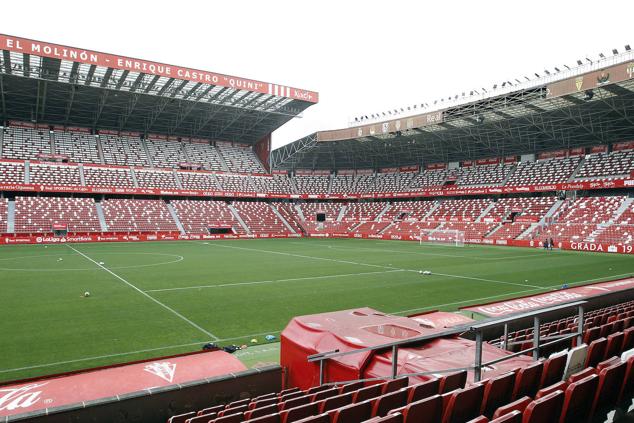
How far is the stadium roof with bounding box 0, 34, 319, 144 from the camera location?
135ft

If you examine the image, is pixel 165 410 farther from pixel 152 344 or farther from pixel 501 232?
pixel 501 232

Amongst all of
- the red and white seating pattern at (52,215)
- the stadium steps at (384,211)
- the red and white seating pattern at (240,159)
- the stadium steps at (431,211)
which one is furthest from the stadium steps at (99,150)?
the stadium steps at (431,211)

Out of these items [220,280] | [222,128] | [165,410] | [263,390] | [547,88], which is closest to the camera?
[165,410]

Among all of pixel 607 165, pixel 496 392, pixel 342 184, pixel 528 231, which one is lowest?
pixel 528 231

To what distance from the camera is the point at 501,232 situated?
47.9 meters

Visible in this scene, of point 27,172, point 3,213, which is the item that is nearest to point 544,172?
point 3,213

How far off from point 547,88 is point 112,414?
39.6m

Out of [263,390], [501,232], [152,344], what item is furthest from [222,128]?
[263,390]

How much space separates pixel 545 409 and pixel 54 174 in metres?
59.8

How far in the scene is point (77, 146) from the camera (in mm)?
58344

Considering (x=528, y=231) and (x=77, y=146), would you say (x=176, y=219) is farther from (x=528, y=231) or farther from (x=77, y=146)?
(x=528, y=231)

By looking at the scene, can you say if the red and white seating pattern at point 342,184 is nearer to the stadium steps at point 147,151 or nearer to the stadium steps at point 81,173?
the stadium steps at point 147,151

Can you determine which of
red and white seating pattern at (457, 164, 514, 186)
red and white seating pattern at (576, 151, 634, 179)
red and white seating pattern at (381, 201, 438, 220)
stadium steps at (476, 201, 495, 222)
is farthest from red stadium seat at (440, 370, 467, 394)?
red and white seating pattern at (381, 201, 438, 220)

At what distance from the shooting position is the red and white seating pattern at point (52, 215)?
4506 centimetres
